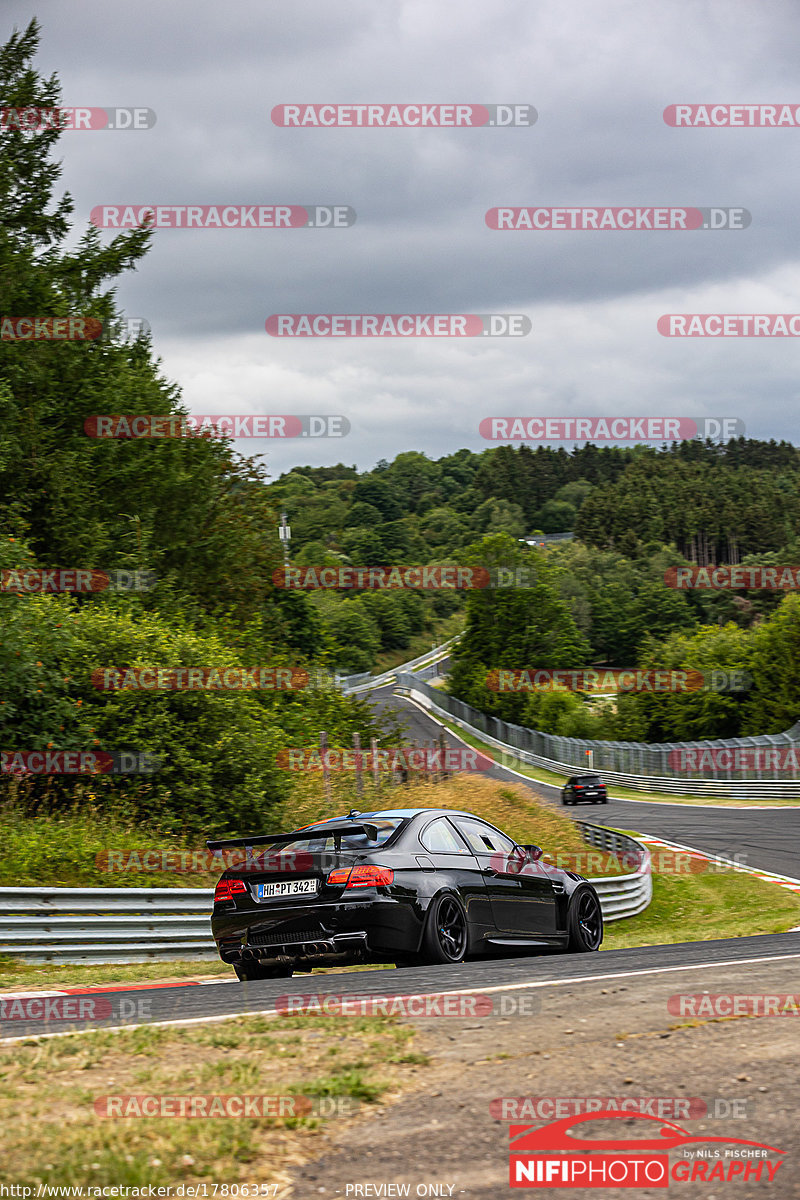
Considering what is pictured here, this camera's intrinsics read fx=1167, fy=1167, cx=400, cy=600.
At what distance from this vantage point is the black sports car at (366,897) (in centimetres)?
859

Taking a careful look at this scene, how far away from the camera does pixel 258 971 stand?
906 cm

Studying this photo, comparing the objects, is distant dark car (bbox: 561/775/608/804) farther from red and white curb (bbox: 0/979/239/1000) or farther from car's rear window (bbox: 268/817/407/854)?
car's rear window (bbox: 268/817/407/854)

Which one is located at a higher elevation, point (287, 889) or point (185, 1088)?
point (185, 1088)

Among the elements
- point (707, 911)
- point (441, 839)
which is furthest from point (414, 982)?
point (707, 911)

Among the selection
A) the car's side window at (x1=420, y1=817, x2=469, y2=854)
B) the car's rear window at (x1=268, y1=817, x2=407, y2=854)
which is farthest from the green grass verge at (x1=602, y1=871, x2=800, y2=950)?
the car's rear window at (x1=268, y1=817, x2=407, y2=854)

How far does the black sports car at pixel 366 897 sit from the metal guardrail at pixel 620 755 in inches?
1433

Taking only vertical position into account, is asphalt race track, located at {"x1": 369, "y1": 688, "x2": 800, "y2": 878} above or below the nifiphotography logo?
below

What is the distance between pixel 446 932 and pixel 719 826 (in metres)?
28.1

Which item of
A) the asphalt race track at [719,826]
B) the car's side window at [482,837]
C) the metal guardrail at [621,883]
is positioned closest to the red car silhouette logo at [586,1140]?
the car's side window at [482,837]

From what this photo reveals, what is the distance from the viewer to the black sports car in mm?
8594

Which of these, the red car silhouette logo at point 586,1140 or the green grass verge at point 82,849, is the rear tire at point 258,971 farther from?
the green grass verge at point 82,849

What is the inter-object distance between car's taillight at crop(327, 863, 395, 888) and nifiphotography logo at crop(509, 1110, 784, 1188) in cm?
439

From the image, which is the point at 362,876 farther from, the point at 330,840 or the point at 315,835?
the point at 315,835

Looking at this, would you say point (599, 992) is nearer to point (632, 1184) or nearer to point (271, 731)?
point (632, 1184)
